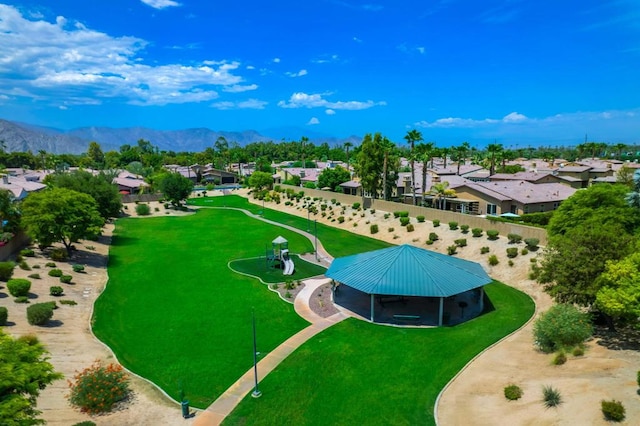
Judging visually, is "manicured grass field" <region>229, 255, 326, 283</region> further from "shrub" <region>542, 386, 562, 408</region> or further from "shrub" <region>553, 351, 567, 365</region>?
"shrub" <region>542, 386, 562, 408</region>

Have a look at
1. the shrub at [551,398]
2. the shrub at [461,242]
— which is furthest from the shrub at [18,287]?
the shrub at [461,242]

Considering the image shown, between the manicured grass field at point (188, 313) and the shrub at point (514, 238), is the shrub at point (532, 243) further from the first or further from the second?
the manicured grass field at point (188, 313)

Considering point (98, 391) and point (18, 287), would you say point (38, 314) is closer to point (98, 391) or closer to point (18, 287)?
point (18, 287)

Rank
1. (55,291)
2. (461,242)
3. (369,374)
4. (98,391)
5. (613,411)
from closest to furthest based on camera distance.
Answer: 1. (613,411)
2. (98,391)
3. (369,374)
4. (55,291)
5. (461,242)

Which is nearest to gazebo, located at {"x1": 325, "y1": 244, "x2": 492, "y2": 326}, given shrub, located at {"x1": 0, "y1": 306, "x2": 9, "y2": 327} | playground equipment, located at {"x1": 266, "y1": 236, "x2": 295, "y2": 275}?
A: playground equipment, located at {"x1": 266, "y1": 236, "x2": 295, "y2": 275}

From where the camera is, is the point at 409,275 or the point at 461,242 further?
the point at 461,242

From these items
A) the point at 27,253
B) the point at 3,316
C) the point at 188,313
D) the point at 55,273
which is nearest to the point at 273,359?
the point at 188,313
